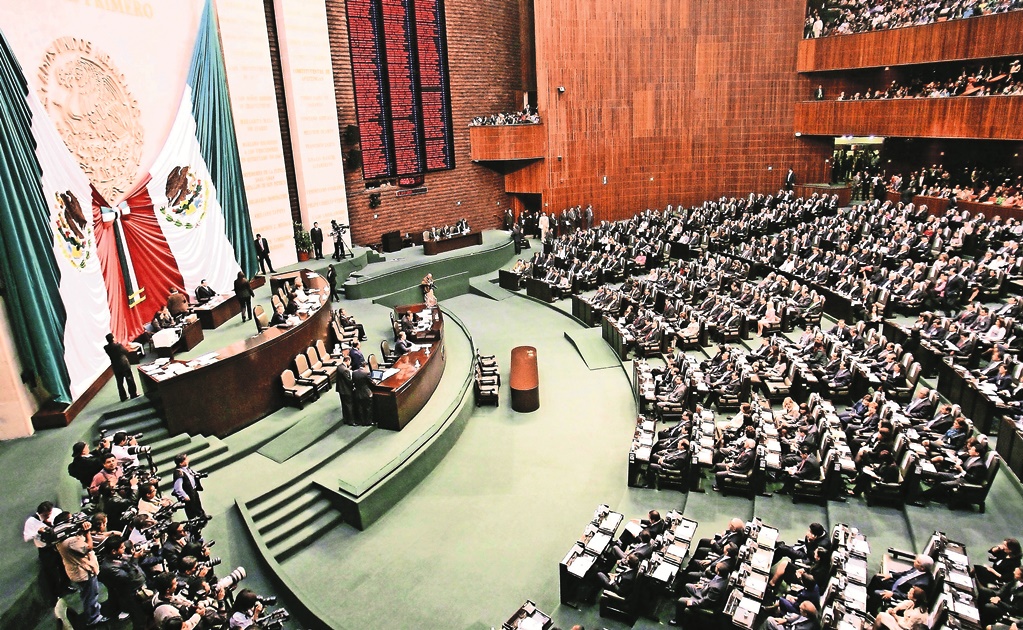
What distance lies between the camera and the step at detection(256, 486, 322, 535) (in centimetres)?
737

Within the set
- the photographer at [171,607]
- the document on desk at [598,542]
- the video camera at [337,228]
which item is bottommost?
the document on desk at [598,542]

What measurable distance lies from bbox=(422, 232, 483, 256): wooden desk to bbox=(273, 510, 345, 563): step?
11.3 meters

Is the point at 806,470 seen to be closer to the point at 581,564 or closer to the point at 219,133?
the point at 581,564

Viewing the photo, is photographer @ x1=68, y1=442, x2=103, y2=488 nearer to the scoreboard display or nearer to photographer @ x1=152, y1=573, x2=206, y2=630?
photographer @ x1=152, y1=573, x2=206, y2=630

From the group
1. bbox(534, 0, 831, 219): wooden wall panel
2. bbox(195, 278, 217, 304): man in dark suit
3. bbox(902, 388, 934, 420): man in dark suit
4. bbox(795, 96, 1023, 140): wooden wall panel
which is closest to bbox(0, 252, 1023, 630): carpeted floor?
bbox(902, 388, 934, 420): man in dark suit

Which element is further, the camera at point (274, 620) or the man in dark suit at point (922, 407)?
the man in dark suit at point (922, 407)

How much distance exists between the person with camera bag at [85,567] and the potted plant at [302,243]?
1182 cm

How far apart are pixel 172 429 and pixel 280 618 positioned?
151 inches

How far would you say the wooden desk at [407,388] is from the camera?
9.16 metres

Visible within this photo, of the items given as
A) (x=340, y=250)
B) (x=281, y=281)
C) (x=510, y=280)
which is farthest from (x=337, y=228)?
(x=510, y=280)

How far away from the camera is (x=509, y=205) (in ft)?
76.8

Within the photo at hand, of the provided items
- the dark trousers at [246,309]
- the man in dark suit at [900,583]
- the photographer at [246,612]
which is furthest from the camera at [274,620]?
the dark trousers at [246,309]

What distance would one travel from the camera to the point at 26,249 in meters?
7.95

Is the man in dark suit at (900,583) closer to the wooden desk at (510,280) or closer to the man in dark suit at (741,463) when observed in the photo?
the man in dark suit at (741,463)
